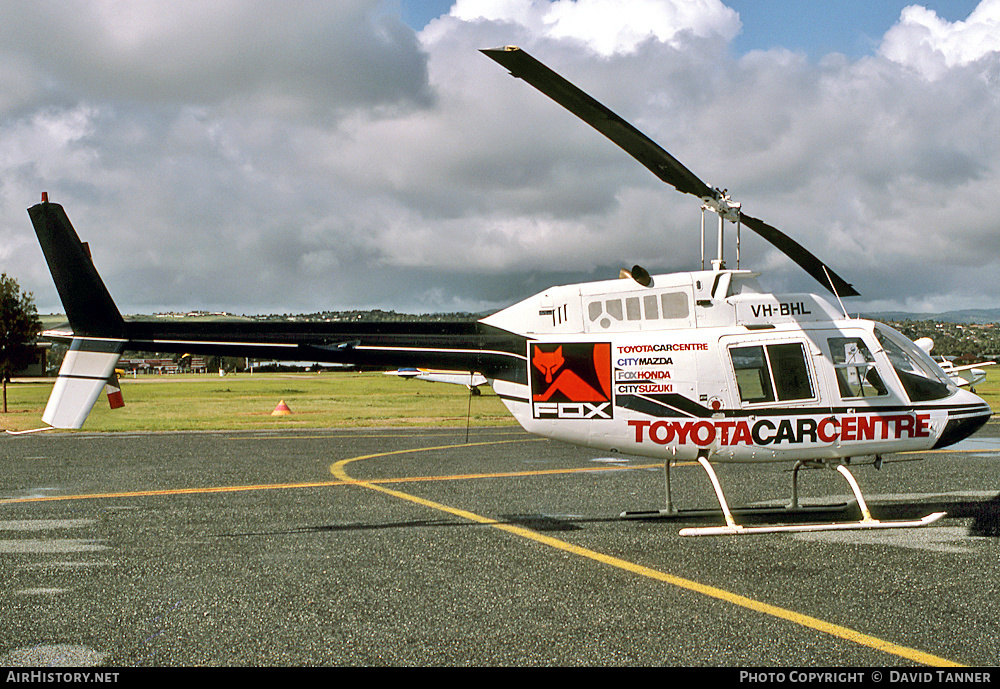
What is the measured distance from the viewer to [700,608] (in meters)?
7.45

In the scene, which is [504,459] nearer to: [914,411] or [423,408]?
[914,411]

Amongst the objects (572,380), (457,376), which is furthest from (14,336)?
(572,380)

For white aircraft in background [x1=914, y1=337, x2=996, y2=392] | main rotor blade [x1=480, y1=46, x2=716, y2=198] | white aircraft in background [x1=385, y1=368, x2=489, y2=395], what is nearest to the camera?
main rotor blade [x1=480, y1=46, x2=716, y2=198]

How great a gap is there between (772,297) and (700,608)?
17.2 ft

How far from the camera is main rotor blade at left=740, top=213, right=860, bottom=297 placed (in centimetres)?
1094

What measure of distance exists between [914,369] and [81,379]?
39.3ft

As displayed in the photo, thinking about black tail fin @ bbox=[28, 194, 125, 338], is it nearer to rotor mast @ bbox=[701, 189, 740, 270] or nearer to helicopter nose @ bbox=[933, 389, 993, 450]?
rotor mast @ bbox=[701, 189, 740, 270]

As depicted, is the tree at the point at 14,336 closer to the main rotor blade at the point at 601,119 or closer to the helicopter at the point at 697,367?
the helicopter at the point at 697,367

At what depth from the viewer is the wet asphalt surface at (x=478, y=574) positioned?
6.48 metres

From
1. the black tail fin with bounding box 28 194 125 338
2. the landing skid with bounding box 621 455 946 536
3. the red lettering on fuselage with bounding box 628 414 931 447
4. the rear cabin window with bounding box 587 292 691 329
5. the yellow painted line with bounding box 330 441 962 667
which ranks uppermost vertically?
the black tail fin with bounding box 28 194 125 338

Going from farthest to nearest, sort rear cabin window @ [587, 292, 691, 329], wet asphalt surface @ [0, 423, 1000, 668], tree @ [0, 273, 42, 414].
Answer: tree @ [0, 273, 42, 414] → rear cabin window @ [587, 292, 691, 329] → wet asphalt surface @ [0, 423, 1000, 668]

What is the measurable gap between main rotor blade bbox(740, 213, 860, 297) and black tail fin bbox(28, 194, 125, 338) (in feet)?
31.1

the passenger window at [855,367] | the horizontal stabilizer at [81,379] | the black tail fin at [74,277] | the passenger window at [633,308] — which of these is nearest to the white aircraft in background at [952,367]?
the passenger window at [855,367]

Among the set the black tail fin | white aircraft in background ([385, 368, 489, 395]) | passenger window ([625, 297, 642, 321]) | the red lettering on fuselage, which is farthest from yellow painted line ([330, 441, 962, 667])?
the black tail fin
